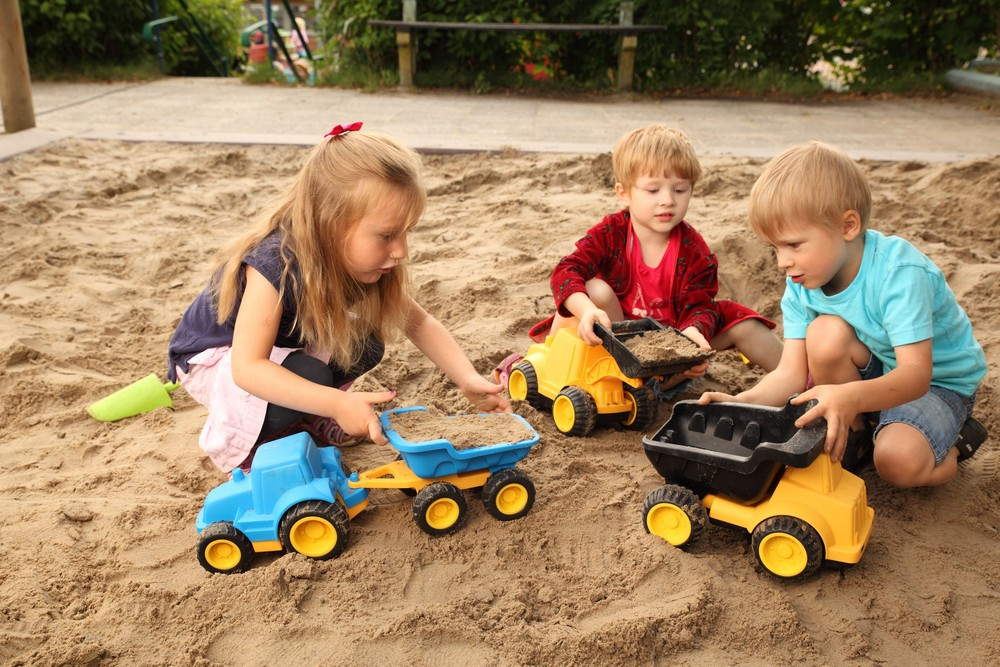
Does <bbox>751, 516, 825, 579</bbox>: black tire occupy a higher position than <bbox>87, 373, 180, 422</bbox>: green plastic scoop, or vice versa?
<bbox>751, 516, 825, 579</bbox>: black tire

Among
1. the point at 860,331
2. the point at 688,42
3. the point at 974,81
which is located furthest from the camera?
the point at 688,42

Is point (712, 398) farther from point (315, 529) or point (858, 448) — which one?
point (315, 529)

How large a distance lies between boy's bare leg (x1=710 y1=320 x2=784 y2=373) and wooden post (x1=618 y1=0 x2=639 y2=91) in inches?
254

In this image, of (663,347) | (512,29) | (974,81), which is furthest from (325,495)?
(974,81)

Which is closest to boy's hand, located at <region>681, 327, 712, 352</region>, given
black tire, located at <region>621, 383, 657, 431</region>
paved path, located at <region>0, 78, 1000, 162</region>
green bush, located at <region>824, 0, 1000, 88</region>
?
black tire, located at <region>621, 383, 657, 431</region>

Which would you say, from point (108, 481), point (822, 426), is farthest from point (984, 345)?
point (108, 481)

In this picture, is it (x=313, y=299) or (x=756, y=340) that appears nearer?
(x=313, y=299)

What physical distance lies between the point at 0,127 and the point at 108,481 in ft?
15.4

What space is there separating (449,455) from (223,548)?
527mm

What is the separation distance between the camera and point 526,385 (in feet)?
8.61

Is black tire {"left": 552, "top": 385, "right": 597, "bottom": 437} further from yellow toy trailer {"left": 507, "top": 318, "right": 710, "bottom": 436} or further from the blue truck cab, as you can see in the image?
the blue truck cab

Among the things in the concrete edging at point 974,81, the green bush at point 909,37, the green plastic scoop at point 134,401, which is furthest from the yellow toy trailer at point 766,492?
the green bush at point 909,37

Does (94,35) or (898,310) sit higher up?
(94,35)

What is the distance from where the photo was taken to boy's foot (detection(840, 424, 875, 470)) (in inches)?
A: 87.2
